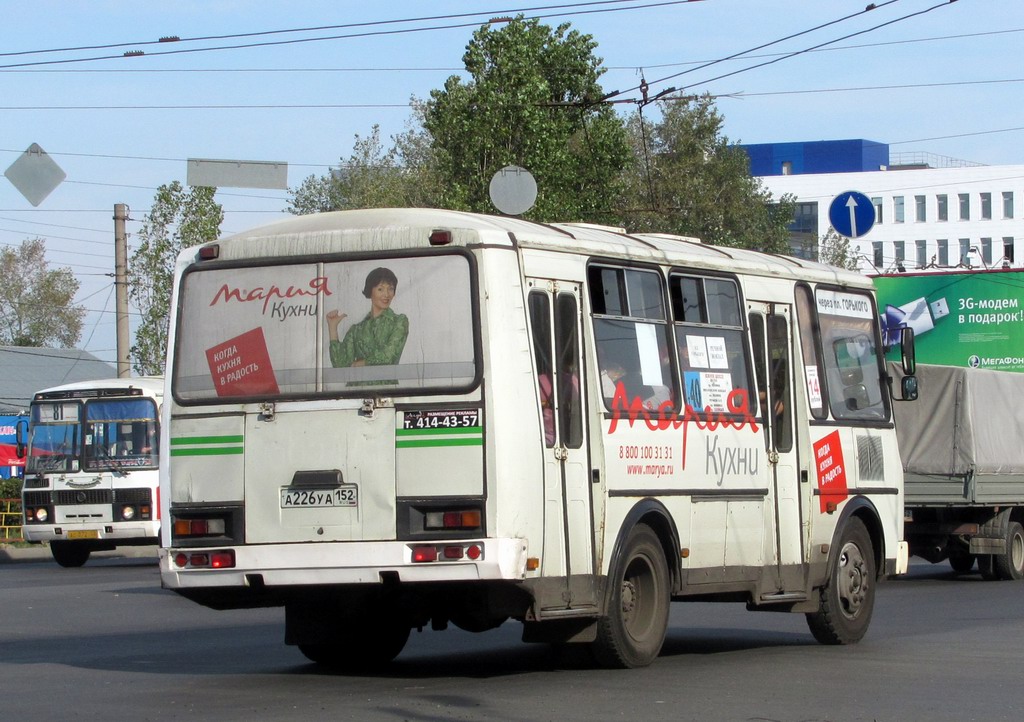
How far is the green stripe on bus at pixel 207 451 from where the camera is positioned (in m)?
10.3

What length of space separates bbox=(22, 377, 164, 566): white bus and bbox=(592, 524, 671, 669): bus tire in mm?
16266

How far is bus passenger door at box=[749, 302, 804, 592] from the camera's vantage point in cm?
1236

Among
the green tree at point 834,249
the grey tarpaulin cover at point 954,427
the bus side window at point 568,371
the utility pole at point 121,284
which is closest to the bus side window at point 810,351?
the bus side window at point 568,371

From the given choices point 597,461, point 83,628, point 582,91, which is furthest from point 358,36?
point 582,91

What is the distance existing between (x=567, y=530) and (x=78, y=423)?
1793cm

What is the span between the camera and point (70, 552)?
28.2 meters

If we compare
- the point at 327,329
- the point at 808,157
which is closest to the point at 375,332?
the point at 327,329

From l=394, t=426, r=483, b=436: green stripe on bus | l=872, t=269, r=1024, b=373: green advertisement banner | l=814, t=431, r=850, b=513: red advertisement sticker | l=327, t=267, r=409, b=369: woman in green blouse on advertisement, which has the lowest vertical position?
l=814, t=431, r=850, b=513: red advertisement sticker

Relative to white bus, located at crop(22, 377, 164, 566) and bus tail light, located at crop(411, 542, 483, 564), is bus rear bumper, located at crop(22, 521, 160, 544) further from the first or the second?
bus tail light, located at crop(411, 542, 483, 564)

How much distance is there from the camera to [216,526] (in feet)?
33.8

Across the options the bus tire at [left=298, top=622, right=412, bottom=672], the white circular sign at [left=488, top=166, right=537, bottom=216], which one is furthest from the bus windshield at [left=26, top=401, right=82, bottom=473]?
the bus tire at [left=298, top=622, right=412, bottom=672]

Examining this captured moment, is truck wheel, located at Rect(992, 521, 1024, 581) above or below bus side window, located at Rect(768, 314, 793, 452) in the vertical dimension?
below

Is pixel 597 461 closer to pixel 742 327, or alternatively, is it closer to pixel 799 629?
pixel 742 327

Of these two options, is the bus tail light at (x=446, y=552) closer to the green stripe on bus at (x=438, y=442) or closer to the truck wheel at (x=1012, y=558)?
the green stripe on bus at (x=438, y=442)
